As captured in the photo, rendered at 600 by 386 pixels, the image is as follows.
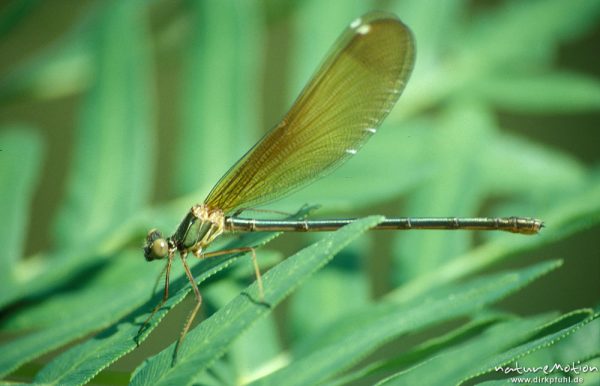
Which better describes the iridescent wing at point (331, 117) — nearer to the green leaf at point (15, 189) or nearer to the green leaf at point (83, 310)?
the green leaf at point (83, 310)

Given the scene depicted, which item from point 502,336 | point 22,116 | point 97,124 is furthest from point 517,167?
point 22,116

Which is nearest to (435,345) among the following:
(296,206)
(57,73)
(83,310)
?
(296,206)

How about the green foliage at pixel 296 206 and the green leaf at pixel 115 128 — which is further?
the green leaf at pixel 115 128

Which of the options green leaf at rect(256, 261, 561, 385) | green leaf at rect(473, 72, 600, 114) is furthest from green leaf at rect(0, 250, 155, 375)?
green leaf at rect(473, 72, 600, 114)

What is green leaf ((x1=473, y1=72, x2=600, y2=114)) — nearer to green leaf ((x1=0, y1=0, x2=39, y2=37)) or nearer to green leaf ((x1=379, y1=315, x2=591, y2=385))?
green leaf ((x1=379, y1=315, x2=591, y2=385))

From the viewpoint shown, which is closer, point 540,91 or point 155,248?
point 155,248

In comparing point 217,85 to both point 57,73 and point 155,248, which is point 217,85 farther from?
point 155,248

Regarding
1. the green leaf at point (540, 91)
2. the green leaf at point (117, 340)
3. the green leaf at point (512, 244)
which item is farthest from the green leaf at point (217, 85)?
the green leaf at point (540, 91)
